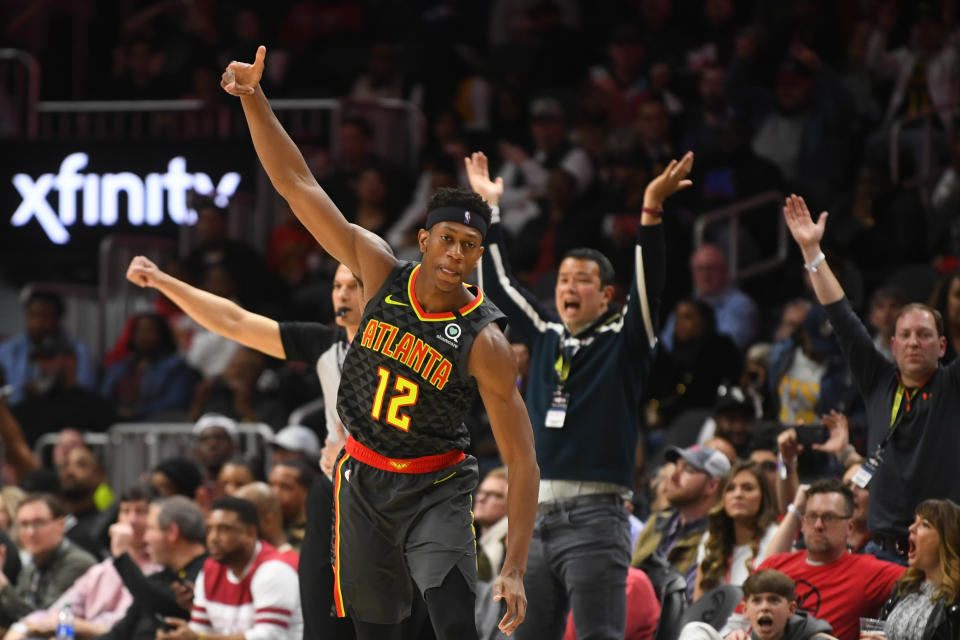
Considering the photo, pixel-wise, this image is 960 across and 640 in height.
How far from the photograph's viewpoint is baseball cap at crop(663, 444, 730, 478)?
8.00m

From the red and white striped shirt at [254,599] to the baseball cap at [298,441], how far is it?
176cm

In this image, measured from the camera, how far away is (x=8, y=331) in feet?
46.5

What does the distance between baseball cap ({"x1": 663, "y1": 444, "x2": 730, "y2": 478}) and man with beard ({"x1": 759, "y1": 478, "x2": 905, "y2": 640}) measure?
101 centimetres

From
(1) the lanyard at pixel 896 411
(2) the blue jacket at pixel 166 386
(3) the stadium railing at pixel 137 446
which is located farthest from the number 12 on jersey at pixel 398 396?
(2) the blue jacket at pixel 166 386

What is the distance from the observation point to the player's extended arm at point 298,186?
5008 millimetres

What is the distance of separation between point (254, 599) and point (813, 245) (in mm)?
3360

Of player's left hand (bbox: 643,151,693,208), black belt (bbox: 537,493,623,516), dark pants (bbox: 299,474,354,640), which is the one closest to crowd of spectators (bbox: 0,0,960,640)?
black belt (bbox: 537,493,623,516)

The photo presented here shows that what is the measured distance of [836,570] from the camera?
6.91 meters

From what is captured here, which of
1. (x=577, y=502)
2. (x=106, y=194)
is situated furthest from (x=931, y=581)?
(x=106, y=194)

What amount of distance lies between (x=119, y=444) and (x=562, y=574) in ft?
18.9

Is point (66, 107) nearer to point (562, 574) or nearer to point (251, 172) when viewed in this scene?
point (251, 172)

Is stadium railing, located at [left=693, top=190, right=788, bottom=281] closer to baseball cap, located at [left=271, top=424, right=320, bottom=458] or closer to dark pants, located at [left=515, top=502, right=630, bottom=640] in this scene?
baseball cap, located at [left=271, top=424, right=320, bottom=458]

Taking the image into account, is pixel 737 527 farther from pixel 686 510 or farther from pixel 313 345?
pixel 313 345

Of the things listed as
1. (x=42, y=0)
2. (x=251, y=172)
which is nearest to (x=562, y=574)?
(x=251, y=172)
